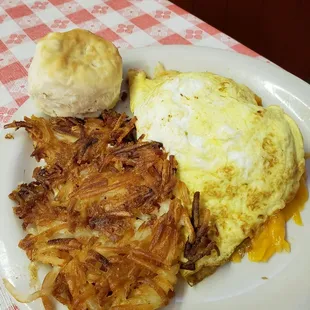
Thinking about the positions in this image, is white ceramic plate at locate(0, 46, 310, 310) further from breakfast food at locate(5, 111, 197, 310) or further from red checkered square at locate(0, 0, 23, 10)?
red checkered square at locate(0, 0, 23, 10)

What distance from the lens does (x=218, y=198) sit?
1.64 meters

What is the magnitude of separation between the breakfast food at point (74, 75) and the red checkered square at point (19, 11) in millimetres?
1174

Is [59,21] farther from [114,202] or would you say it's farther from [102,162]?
[114,202]

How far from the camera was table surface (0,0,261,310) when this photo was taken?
262cm

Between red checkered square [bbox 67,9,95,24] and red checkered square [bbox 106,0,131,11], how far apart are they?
187mm

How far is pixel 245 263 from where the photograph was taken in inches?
64.1

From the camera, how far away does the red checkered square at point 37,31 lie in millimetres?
2797

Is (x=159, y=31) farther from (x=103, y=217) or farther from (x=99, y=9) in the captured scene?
(x=103, y=217)

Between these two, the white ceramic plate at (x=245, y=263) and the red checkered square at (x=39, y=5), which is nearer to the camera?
the white ceramic plate at (x=245, y=263)

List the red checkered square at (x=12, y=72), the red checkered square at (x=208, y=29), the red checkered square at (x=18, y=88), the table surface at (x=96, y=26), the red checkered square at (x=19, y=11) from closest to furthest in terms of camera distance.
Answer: the red checkered square at (x=18, y=88) < the red checkered square at (x=12, y=72) < the table surface at (x=96, y=26) < the red checkered square at (x=208, y=29) < the red checkered square at (x=19, y=11)

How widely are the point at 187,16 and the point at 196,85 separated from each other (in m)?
1.26

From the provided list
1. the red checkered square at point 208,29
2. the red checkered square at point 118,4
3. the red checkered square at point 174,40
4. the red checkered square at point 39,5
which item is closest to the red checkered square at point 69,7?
the red checkered square at point 39,5

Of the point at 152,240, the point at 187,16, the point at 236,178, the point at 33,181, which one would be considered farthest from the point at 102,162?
the point at 187,16

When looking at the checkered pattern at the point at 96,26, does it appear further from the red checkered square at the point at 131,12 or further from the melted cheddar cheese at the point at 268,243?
the melted cheddar cheese at the point at 268,243
